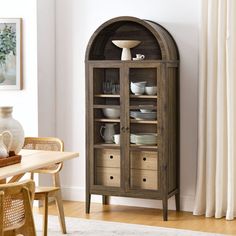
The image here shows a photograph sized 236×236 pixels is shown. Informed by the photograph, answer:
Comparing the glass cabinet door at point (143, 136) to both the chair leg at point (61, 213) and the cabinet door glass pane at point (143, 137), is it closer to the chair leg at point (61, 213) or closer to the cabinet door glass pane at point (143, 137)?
the cabinet door glass pane at point (143, 137)

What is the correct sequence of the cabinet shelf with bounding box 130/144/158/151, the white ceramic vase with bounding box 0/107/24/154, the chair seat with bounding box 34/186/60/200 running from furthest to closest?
the cabinet shelf with bounding box 130/144/158/151 < the chair seat with bounding box 34/186/60/200 < the white ceramic vase with bounding box 0/107/24/154

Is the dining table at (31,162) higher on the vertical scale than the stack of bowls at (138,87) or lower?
lower

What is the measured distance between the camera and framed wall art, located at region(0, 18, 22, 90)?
19.6 ft

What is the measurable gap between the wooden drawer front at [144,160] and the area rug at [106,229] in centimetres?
58

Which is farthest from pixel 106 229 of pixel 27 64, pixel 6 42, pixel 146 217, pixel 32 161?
pixel 6 42

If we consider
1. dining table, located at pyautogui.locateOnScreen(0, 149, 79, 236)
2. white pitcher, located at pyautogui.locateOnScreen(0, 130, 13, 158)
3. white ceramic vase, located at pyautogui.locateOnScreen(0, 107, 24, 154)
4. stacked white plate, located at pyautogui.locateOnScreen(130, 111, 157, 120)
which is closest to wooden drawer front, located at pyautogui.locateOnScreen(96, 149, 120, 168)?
stacked white plate, located at pyautogui.locateOnScreen(130, 111, 157, 120)

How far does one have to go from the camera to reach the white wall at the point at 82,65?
18.4 feet

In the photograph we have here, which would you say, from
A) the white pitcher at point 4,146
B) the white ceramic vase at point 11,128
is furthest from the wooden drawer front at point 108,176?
the white pitcher at point 4,146

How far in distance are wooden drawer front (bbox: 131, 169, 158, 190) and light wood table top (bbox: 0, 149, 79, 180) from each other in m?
1.26

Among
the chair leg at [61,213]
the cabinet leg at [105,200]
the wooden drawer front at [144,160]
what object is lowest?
the cabinet leg at [105,200]

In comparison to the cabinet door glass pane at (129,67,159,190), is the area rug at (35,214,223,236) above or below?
below

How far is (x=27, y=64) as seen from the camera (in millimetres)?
5961

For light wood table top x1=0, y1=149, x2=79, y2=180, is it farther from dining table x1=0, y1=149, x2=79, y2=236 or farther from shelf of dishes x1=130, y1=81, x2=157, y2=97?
shelf of dishes x1=130, y1=81, x2=157, y2=97

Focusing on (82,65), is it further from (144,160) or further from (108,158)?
(144,160)
